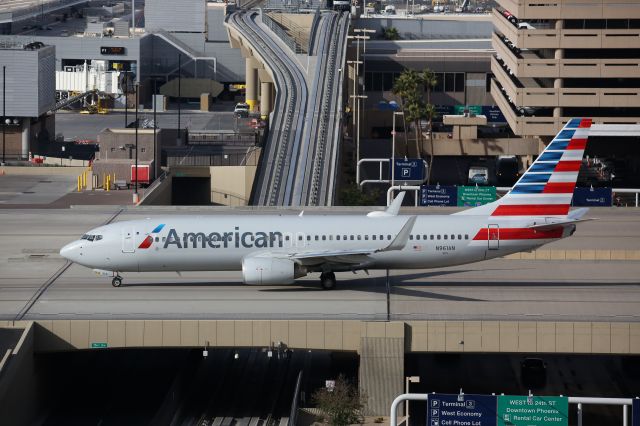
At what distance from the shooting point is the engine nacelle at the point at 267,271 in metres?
69.0

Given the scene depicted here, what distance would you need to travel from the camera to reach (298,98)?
446 feet

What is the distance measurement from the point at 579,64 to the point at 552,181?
192 feet

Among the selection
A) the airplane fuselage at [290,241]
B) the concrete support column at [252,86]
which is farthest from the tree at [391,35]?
the airplane fuselage at [290,241]

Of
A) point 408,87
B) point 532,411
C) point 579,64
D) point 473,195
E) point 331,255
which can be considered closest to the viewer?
point 532,411

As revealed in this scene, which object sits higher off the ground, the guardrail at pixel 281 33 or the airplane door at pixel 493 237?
the guardrail at pixel 281 33

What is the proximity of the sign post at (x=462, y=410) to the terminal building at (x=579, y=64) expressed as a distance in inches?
3367

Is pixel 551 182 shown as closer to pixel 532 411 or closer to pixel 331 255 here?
pixel 331 255

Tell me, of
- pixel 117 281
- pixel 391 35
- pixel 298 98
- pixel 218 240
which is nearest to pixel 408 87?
pixel 298 98

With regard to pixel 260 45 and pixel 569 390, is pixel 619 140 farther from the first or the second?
pixel 569 390

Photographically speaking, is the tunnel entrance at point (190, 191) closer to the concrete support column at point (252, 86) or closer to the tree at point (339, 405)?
the concrete support column at point (252, 86)

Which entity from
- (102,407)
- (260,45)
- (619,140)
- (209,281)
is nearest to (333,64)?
(260,45)

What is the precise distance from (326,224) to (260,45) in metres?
85.2

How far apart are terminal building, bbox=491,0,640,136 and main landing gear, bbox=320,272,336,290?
61.6m

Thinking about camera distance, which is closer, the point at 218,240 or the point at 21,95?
the point at 218,240
